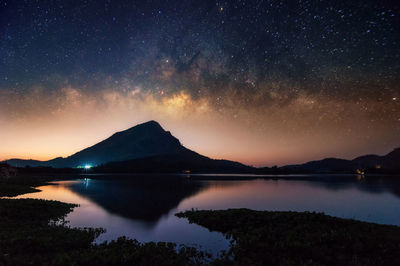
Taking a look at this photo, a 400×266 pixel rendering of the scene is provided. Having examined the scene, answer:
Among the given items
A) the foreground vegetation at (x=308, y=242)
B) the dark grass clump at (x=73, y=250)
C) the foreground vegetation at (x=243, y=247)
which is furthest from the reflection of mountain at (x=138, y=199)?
the foreground vegetation at (x=308, y=242)

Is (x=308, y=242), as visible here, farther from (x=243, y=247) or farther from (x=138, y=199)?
(x=138, y=199)

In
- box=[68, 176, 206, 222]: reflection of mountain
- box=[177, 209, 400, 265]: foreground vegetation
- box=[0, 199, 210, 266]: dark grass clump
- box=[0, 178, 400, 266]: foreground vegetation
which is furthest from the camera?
box=[68, 176, 206, 222]: reflection of mountain

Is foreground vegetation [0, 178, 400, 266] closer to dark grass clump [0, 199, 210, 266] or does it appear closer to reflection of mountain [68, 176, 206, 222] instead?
dark grass clump [0, 199, 210, 266]

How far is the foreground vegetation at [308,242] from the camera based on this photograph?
1442 centimetres

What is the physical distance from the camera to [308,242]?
1650 centimetres

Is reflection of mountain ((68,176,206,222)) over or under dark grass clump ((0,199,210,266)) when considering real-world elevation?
under

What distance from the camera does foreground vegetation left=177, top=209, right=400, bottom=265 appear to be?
568 inches

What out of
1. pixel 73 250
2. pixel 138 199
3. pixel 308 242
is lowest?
pixel 138 199

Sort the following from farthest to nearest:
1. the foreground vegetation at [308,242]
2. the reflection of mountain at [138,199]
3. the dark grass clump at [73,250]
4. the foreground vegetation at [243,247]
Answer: the reflection of mountain at [138,199]
the foreground vegetation at [308,242]
the foreground vegetation at [243,247]
the dark grass clump at [73,250]

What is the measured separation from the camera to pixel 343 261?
557 inches

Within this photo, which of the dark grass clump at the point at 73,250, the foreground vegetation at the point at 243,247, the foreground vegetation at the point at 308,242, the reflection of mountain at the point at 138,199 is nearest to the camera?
the dark grass clump at the point at 73,250

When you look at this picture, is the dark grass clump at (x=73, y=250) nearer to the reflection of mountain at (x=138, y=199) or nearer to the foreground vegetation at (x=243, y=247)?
the foreground vegetation at (x=243, y=247)

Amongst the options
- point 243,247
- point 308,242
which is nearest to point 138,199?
point 243,247

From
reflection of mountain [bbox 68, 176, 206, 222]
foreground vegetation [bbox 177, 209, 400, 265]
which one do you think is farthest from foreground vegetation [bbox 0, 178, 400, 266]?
reflection of mountain [bbox 68, 176, 206, 222]
